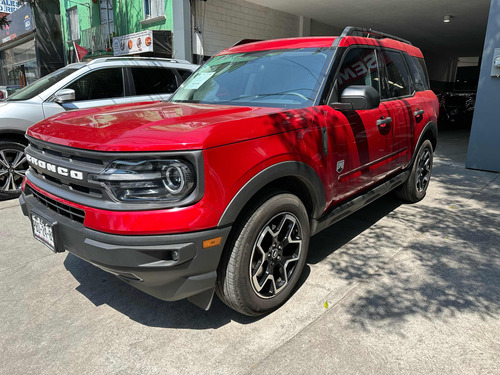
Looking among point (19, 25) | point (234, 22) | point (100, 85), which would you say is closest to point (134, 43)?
point (234, 22)

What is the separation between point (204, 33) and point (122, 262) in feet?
35.0

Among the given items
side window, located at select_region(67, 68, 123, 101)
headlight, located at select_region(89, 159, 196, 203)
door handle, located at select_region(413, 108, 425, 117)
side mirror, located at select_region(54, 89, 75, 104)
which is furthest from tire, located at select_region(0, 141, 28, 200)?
door handle, located at select_region(413, 108, 425, 117)

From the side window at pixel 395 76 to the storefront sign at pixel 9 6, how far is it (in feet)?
73.8

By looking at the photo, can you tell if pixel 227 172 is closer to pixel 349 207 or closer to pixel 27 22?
pixel 349 207

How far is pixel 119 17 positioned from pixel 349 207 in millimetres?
13459

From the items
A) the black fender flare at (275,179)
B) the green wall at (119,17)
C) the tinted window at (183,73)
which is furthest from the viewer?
the green wall at (119,17)

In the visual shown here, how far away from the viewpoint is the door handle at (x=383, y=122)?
3.47 metres

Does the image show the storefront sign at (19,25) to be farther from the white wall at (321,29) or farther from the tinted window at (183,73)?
the tinted window at (183,73)

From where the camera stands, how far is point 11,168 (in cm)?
521

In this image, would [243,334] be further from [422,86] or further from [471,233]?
[422,86]

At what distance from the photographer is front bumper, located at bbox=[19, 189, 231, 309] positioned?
1.98 metres

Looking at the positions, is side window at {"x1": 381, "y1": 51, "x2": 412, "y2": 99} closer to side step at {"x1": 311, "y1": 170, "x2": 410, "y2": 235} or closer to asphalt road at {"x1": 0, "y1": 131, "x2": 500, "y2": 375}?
side step at {"x1": 311, "y1": 170, "x2": 410, "y2": 235}

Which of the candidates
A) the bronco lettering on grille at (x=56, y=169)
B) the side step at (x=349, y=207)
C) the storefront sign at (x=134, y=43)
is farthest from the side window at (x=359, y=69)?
the storefront sign at (x=134, y=43)

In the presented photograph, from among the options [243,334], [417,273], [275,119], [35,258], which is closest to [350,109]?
[275,119]
